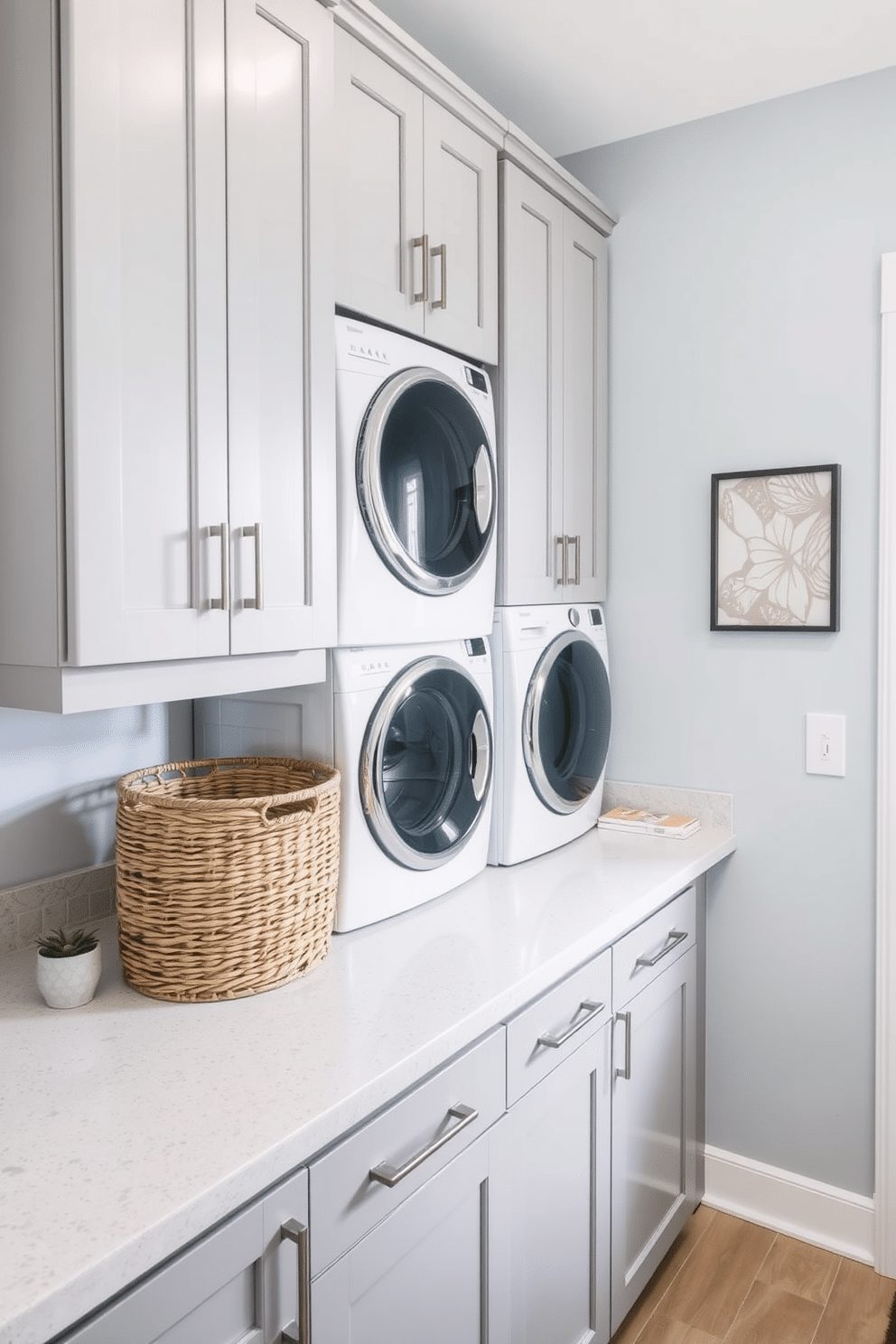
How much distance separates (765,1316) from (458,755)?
4.45 ft

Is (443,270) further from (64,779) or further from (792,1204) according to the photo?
(792,1204)

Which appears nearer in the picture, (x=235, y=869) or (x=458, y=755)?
(x=235, y=869)

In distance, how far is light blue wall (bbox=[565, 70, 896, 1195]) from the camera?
2.18 metres

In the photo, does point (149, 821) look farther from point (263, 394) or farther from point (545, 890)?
point (545, 890)

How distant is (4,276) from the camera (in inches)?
48.8

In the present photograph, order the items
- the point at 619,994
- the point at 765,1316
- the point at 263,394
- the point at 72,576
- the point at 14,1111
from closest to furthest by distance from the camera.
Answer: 1. the point at 14,1111
2. the point at 72,576
3. the point at 263,394
4. the point at 619,994
5. the point at 765,1316

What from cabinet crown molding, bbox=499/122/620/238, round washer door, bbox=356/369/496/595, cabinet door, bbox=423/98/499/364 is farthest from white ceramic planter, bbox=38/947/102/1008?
cabinet crown molding, bbox=499/122/620/238

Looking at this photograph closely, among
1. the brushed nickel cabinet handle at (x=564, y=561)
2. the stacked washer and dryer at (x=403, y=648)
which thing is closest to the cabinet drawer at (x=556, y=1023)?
the stacked washer and dryer at (x=403, y=648)

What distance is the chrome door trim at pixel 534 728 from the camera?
6.92 ft

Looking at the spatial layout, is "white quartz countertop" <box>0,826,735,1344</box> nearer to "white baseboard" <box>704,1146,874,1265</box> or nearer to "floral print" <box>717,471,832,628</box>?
"floral print" <box>717,471,832,628</box>

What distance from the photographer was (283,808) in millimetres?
1593

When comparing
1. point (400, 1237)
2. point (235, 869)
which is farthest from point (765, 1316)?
point (235, 869)

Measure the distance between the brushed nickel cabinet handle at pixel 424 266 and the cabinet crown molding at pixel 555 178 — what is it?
418 millimetres

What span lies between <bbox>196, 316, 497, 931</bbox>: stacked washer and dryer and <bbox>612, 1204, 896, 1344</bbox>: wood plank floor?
103 centimetres
